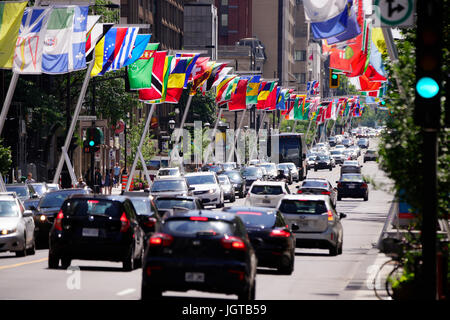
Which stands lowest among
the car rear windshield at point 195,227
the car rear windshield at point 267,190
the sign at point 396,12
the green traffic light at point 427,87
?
the car rear windshield at point 267,190

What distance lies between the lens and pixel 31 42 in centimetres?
3953

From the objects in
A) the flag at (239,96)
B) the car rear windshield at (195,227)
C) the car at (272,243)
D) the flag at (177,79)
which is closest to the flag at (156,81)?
the flag at (177,79)

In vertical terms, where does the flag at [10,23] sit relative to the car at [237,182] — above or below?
above

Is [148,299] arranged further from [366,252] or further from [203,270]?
[366,252]

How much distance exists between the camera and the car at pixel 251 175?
73375 millimetres

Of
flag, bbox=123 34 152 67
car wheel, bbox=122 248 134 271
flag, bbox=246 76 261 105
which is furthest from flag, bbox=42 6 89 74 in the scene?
flag, bbox=246 76 261 105

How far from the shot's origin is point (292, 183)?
3610 inches

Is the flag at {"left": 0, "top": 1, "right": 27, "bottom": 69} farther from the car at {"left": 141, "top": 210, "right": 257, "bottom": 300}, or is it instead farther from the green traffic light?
the green traffic light

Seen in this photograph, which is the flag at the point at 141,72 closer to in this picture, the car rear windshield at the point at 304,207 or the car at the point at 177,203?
the car at the point at 177,203

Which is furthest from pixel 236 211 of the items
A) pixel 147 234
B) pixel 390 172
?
pixel 390 172

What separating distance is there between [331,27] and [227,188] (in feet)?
106

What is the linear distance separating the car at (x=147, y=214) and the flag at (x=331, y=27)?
20.6ft

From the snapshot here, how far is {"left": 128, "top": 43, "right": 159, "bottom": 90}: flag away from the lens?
177ft
